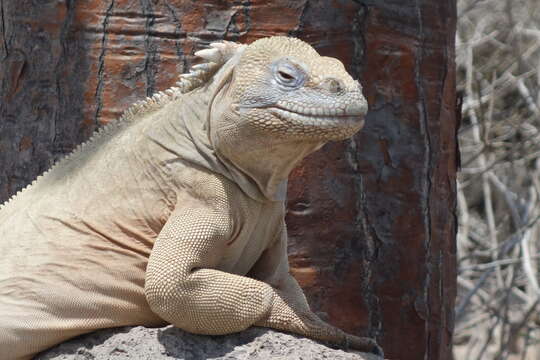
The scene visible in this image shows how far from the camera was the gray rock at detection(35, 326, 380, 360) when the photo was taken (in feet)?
11.8

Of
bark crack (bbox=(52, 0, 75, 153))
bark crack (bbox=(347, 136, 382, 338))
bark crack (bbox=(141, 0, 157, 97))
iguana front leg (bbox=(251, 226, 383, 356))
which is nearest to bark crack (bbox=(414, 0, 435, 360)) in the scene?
bark crack (bbox=(347, 136, 382, 338))

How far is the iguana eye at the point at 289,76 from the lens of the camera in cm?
352

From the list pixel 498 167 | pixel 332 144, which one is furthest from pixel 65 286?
pixel 498 167

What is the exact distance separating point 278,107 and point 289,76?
4.8 inches

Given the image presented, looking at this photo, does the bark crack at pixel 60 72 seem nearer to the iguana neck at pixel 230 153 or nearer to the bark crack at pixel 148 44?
the bark crack at pixel 148 44

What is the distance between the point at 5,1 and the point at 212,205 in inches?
74.5

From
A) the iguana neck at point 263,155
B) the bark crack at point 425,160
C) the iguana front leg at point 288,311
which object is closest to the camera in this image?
the iguana neck at point 263,155

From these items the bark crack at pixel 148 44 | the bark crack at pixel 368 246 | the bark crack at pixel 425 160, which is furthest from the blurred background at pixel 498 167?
the bark crack at pixel 148 44

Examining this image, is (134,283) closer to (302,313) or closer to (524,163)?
(302,313)

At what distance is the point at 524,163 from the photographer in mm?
10031

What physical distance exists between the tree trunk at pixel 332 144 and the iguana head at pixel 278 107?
1015 mm

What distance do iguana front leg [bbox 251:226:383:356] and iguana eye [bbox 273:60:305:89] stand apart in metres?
0.72

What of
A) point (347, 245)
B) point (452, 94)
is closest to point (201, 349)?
point (347, 245)

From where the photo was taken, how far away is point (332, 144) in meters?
4.82
